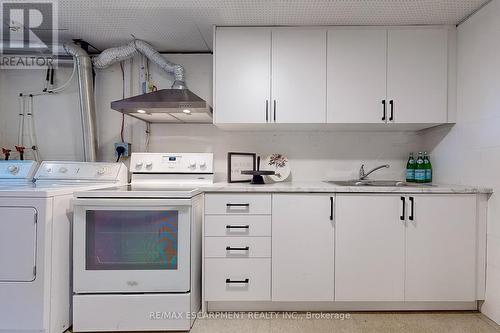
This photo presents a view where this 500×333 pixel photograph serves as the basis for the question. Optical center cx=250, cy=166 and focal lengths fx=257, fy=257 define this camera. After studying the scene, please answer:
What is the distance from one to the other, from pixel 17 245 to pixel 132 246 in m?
0.59

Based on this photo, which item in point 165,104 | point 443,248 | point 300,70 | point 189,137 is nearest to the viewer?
point 443,248

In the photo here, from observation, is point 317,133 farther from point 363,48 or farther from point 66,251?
point 66,251

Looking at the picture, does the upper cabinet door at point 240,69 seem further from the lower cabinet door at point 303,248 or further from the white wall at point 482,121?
the white wall at point 482,121

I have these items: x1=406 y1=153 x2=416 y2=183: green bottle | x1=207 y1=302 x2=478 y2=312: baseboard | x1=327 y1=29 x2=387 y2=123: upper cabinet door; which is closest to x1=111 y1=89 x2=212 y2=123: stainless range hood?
x1=327 y1=29 x2=387 y2=123: upper cabinet door

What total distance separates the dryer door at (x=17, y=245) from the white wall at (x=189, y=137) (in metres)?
1.09

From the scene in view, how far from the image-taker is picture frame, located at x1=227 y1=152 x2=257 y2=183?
221 centimetres

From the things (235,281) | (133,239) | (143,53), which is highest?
(143,53)

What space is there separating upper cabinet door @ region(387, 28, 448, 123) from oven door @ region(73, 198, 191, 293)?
5.84ft

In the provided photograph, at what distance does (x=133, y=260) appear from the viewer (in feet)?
5.17

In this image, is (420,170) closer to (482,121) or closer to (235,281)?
(482,121)

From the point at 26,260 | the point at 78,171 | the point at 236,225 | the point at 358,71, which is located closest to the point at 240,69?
the point at 358,71

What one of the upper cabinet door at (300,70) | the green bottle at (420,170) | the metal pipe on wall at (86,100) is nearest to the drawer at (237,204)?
the upper cabinet door at (300,70)

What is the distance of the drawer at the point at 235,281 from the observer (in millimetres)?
1728

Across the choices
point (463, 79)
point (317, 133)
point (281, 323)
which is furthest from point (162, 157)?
point (463, 79)
